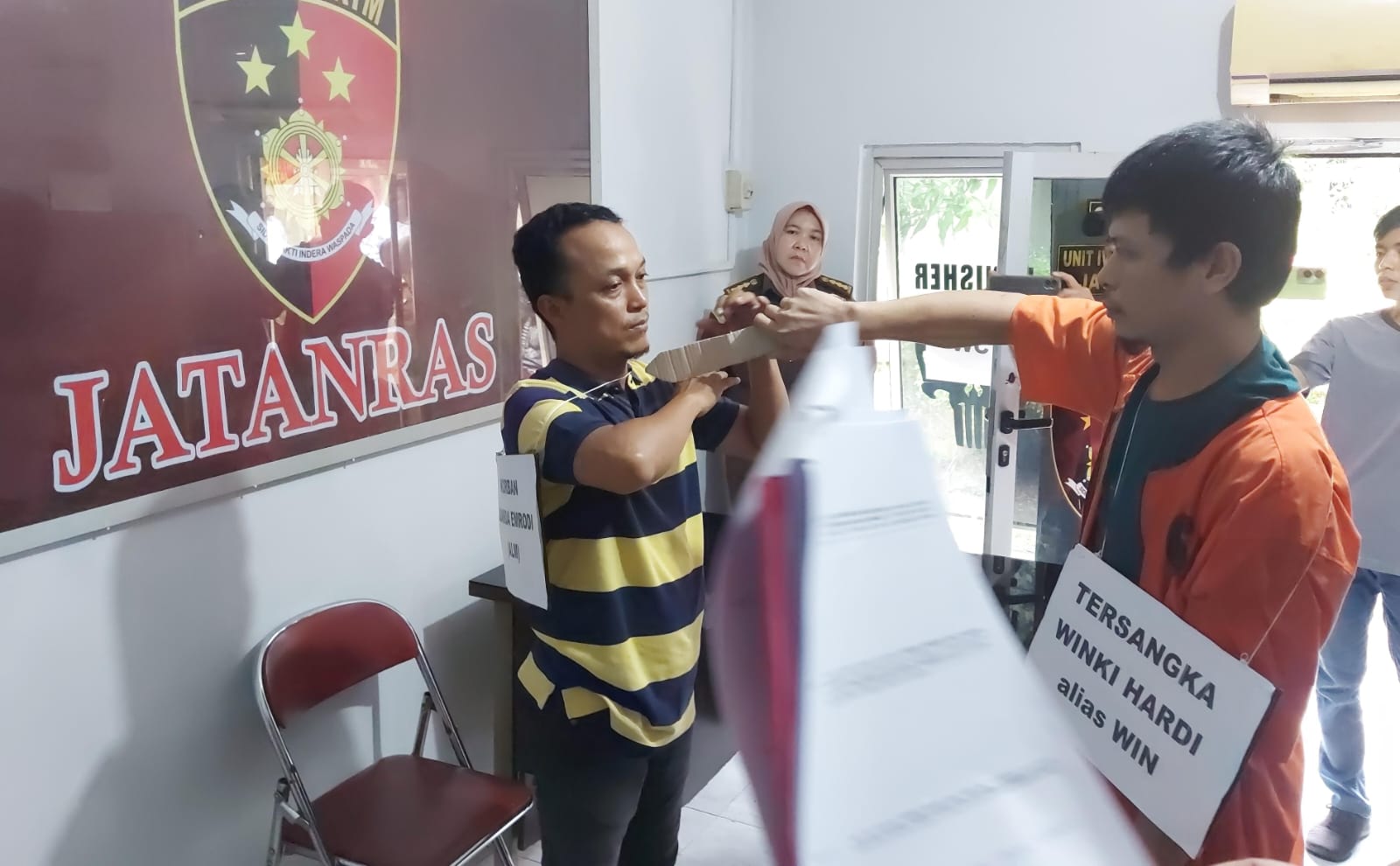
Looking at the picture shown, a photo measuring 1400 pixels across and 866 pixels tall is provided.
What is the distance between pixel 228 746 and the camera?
1708mm

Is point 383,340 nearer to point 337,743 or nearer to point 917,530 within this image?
point 337,743

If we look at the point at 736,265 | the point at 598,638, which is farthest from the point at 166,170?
the point at 736,265

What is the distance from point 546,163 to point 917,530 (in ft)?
6.80

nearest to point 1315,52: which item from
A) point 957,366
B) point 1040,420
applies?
point 1040,420

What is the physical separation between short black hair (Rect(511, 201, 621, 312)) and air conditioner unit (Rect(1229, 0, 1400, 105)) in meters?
2.53

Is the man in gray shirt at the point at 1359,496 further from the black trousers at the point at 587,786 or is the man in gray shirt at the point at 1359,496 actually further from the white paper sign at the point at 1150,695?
the black trousers at the point at 587,786

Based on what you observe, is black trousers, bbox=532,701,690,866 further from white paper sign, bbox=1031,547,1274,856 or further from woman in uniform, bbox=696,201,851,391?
woman in uniform, bbox=696,201,851,391

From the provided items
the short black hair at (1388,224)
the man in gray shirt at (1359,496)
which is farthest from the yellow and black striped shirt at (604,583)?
the short black hair at (1388,224)

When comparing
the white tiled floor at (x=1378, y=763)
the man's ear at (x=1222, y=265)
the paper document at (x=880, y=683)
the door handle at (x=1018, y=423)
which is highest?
the man's ear at (x=1222, y=265)

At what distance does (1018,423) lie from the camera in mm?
2902

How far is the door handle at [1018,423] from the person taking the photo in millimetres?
2902

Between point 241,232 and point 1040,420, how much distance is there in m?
2.30

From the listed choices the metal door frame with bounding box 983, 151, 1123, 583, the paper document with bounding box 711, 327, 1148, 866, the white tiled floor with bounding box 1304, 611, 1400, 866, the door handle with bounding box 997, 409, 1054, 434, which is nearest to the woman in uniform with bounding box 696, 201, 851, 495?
the metal door frame with bounding box 983, 151, 1123, 583

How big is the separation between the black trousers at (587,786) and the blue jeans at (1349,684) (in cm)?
196
